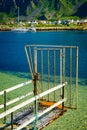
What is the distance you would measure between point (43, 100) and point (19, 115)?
101 inches

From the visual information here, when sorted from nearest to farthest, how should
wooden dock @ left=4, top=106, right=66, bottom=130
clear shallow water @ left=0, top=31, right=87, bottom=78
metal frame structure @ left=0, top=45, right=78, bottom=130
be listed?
metal frame structure @ left=0, top=45, right=78, bottom=130, wooden dock @ left=4, top=106, right=66, bottom=130, clear shallow water @ left=0, top=31, right=87, bottom=78

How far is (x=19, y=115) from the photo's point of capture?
43.3 feet

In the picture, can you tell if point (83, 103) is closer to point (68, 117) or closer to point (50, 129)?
point (68, 117)

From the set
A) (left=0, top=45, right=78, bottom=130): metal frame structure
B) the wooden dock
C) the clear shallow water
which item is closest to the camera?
(left=0, top=45, right=78, bottom=130): metal frame structure

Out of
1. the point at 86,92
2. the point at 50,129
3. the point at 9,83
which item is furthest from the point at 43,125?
Answer: the point at 9,83

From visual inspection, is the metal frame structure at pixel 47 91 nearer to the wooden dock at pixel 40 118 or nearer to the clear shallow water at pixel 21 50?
the wooden dock at pixel 40 118

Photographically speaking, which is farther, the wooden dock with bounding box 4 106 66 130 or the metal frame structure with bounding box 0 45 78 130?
the wooden dock with bounding box 4 106 66 130

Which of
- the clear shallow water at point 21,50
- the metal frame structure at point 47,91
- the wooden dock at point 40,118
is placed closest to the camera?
the metal frame structure at point 47,91

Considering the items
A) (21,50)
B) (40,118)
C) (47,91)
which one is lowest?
(21,50)

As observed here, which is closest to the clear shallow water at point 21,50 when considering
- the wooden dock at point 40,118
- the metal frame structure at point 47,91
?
the metal frame structure at point 47,91

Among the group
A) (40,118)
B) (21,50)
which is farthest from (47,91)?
(21,50)

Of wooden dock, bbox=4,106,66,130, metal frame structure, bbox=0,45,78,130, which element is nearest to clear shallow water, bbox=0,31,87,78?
metal frame structure, bbox=0,45,78,130

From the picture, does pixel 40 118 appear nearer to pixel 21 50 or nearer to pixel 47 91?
pixel 47 91

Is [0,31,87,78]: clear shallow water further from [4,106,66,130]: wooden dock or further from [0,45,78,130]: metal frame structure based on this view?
[4,106,66,130]: wooden dock
